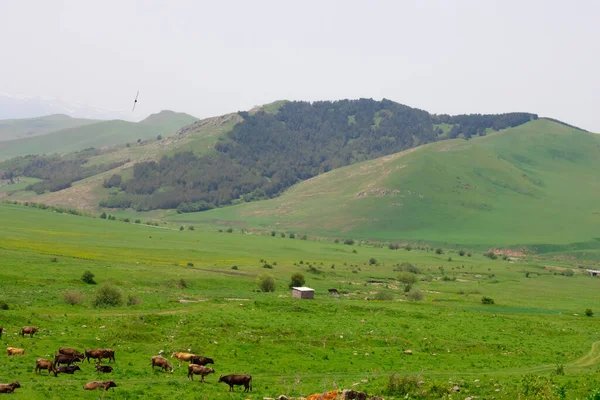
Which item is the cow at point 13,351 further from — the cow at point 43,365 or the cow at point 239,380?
the cow at point 239,380

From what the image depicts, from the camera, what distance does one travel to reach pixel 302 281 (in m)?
86.4

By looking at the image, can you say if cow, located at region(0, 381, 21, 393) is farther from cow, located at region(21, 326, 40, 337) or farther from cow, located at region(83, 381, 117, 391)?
cow, located at region(21, 326, 40, 337)

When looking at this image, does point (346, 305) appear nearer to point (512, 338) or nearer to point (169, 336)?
point (512, 338)

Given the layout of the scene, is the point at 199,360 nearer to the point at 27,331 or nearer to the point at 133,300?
the point at 27,331

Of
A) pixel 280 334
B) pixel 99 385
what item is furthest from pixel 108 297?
pixel 99 385

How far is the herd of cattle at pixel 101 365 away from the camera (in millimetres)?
33688

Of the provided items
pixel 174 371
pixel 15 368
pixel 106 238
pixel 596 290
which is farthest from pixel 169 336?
pixel 106 238

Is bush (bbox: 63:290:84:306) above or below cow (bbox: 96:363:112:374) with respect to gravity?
above

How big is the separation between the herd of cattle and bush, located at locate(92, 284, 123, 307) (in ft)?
53.9

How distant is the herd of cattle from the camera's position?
33.7 metres

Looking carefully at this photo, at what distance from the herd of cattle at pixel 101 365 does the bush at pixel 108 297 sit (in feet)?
53.9

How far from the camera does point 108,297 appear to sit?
56281 mm

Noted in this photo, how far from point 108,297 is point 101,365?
20736 millimetres

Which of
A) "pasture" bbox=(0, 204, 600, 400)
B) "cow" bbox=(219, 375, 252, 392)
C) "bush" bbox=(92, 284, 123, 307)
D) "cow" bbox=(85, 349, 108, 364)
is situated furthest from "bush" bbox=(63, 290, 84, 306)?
"cow" bbox=(219, 375, 252, 392)
